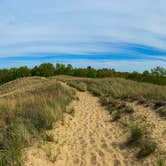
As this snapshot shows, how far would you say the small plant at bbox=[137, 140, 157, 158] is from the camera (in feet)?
28.7

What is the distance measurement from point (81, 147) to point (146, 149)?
209 centimetres

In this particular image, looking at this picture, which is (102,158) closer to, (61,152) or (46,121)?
(61,152)

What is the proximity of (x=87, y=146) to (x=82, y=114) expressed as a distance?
6916 mm

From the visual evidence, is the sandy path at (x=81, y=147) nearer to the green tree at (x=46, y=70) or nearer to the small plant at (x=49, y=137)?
the small plant at (x=49, y=137)

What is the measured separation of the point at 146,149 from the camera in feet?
29.3

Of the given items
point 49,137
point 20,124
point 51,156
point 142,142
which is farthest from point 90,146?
point 20,124

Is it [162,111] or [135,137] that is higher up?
[162,111]

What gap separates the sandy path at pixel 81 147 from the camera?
855 cm

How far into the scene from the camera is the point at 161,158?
8.20 meters

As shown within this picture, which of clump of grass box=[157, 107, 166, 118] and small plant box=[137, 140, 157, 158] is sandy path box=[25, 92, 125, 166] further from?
clump of grass box=[157, 107, 166, 118]

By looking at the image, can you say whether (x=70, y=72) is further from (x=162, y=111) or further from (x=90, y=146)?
(x=90, y=146)

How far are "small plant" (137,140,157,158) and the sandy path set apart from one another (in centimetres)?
55

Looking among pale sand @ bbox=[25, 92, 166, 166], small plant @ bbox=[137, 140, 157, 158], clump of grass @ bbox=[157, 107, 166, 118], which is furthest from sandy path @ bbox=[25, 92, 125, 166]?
clump of grass @ bbox=[157, 107, 166, 118]

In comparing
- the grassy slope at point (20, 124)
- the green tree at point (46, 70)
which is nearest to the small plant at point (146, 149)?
the grassy slope at point (20, 124)
